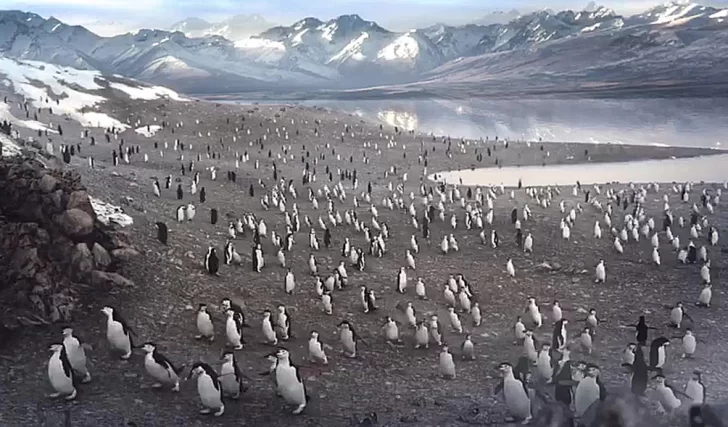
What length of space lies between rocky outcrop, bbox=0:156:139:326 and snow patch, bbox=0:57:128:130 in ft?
106

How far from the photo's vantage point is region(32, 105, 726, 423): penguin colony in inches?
348

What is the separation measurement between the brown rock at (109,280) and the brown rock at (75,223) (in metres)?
0.71

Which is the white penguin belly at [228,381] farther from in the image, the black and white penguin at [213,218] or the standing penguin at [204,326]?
the black and white penguin at [213,218]

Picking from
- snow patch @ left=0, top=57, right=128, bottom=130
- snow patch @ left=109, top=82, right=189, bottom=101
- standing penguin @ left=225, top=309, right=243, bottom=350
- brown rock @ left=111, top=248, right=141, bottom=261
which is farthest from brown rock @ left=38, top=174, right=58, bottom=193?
snow patch @ left=109, top=82, right=189, bottom=101

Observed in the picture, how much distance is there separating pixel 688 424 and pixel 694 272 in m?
8.80

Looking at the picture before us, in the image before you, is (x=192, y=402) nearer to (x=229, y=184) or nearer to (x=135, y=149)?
(x=229, y=184)

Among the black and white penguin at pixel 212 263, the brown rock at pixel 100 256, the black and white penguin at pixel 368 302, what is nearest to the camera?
the brown rock at pixel 100 256

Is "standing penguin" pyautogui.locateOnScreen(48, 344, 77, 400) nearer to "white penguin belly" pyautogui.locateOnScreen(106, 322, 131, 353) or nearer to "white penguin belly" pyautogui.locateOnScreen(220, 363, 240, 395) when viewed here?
"white penguin belly" pyautogui.locateOnScreen(106, 322, 131, 353)

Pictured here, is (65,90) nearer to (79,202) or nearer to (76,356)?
(79,202)

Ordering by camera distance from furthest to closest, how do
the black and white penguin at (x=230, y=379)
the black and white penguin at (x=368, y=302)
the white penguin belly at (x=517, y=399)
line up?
Result: 1. the black and white penguin at (x=368, y=302)
2. the black and white penguin at (x=230, y=379)
3. the white penguin belly at (x=517, y=399)

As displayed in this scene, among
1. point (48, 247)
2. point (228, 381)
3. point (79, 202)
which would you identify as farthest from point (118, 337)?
point (79, 202)

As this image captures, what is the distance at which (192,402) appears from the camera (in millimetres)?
8633

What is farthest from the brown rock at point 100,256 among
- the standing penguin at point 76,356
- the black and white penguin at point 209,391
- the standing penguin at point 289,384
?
the standing penguin at point 289,384

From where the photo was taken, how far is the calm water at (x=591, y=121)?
53.0 metres
